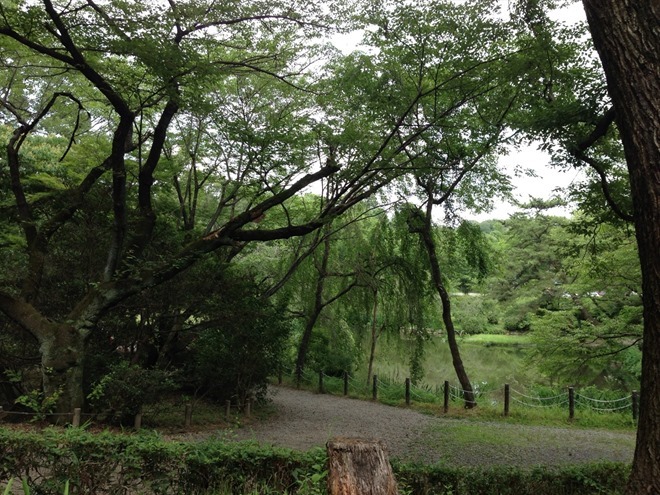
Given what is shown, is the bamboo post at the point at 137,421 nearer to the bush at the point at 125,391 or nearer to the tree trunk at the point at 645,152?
the bush at the point at 125,391

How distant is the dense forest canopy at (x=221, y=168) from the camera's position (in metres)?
6.83

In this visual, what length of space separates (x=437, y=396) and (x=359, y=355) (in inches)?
127

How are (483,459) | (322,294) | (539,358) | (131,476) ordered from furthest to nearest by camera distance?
(322,294) < (539,358) < (483,459) < (131,476)

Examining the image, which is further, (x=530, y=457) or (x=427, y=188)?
(x=427, y=188)

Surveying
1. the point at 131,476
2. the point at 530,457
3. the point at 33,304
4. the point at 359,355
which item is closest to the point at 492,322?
the point at 359,355

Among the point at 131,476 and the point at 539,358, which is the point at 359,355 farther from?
the point at 131,476

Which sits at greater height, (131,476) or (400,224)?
(400,224)

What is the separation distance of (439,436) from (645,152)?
7.70 m

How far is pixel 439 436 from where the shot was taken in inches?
367

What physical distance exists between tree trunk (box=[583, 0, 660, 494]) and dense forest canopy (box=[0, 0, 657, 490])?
0.12 meters

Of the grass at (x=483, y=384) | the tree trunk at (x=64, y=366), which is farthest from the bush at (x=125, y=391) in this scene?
the grass at (x=483, y=384)

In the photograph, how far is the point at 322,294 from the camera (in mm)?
16156

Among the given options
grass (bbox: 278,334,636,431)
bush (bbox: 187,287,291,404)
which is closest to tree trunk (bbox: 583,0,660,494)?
bush (bbox: 187,287,291,404)

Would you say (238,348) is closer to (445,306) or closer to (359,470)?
(445,306)
